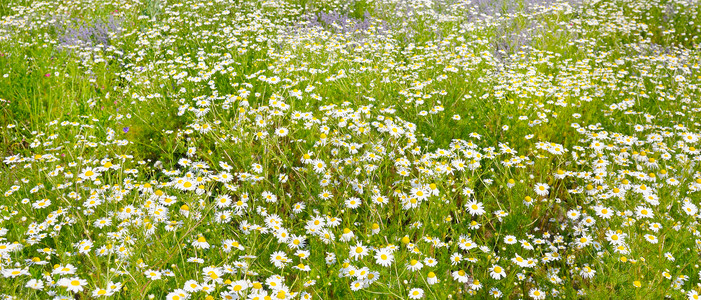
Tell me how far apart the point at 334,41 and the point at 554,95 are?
2.18 meters

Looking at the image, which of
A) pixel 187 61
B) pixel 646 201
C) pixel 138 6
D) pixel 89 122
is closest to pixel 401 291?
pixel 646 201

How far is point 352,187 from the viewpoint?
282 centimetres

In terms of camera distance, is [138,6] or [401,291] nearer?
[401,291]

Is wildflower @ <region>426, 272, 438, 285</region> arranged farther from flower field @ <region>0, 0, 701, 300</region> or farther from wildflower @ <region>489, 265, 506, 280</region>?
wildflower @ <region>489, 265, 506, 280</region>

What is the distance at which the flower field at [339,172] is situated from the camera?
2238 mm

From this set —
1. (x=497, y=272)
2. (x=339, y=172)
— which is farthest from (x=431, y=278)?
(x=339, y=172)

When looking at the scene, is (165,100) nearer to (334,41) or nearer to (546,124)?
(334,41)

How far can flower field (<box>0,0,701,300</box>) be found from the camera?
2.24 meters

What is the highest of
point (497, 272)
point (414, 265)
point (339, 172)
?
point (414, 265)

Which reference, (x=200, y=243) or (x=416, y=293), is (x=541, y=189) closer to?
(x=416, y=293)

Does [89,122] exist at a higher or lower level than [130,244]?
lower

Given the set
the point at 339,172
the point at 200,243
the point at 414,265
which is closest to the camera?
the point at 414,265

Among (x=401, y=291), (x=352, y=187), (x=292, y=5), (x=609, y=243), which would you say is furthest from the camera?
(x=292, y=5)

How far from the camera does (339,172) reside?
288 centimetres
